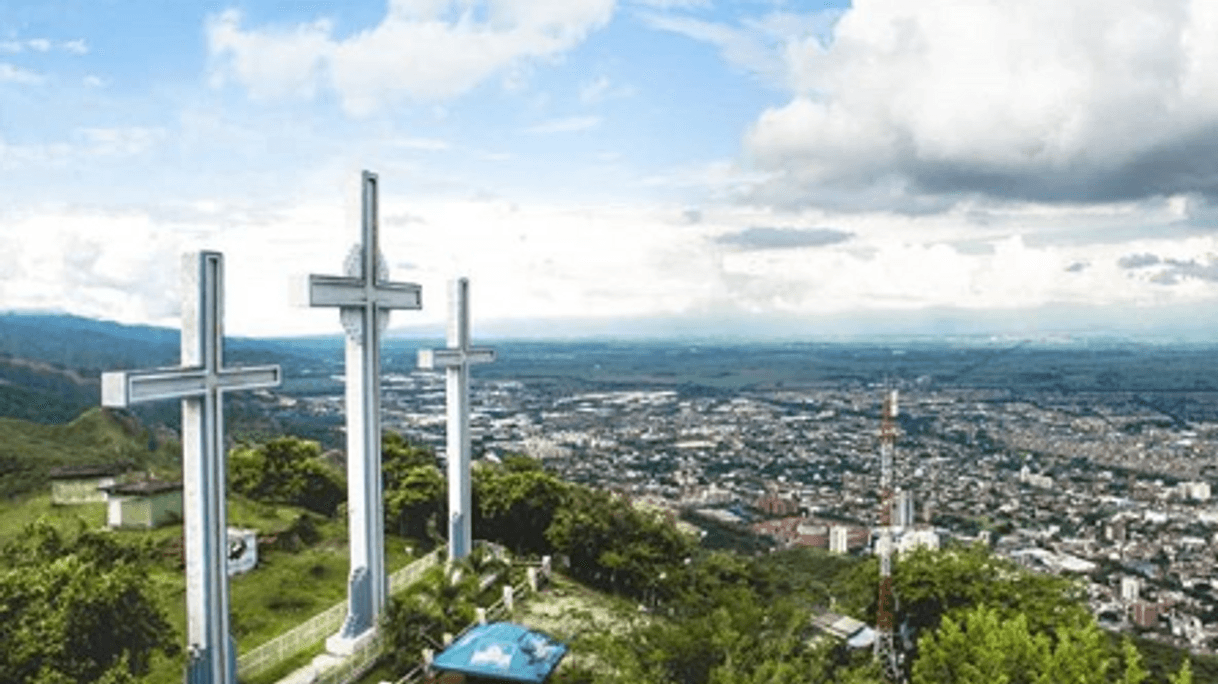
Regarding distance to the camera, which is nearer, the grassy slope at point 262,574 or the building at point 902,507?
the grassy slope at point 262,574

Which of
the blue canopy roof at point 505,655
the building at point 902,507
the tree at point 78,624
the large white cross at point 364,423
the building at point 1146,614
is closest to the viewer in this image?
the tree at point 78,624

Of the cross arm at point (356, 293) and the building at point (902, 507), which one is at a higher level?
the cross arm at point (356, 293)

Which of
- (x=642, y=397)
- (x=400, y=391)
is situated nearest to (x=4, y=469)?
(x=400, y=391)

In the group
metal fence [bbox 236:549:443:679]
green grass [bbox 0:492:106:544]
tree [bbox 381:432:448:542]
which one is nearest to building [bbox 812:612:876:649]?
metal fence [bbox 236:549:443:679]

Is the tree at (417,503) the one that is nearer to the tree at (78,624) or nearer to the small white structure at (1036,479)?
the tree at (78,624)

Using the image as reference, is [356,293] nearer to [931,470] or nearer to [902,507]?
[902,507]

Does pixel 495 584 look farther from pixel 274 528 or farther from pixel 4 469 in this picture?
pixel 4 469

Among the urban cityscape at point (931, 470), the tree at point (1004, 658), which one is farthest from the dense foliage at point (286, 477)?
the tree at point (1004, 658)
